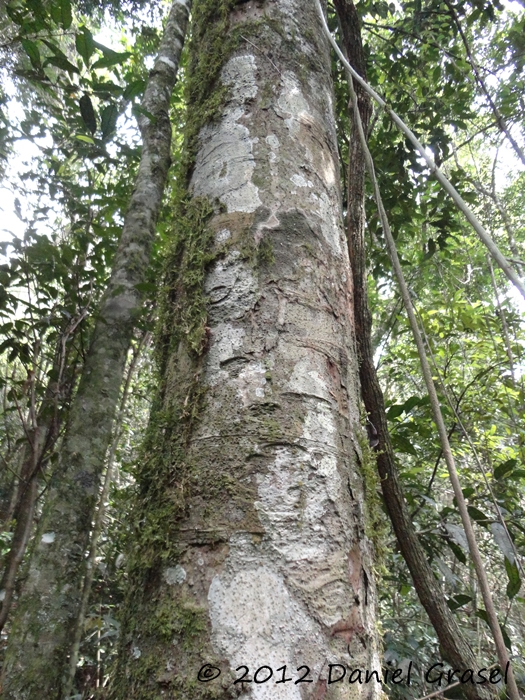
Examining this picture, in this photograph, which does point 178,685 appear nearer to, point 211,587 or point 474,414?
point 211,587

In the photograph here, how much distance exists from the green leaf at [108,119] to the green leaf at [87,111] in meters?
0.04

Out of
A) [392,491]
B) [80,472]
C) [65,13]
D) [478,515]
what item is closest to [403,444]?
[478,515]

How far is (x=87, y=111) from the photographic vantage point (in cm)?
189

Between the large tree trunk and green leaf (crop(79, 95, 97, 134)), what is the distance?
43.1 inches

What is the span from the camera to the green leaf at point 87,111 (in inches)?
73.0

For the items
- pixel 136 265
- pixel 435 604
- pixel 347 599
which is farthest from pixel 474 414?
pixel 347 599

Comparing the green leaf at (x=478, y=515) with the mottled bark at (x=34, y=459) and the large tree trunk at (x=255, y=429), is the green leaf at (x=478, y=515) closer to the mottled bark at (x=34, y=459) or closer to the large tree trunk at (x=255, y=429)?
the large tree trunk at (x=255, y=429)

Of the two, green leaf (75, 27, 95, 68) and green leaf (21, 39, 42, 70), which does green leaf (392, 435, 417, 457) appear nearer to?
green leaf (75, 27, 95, 68)

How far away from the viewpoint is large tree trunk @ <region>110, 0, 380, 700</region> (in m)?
0.54

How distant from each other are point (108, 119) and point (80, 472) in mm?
1486

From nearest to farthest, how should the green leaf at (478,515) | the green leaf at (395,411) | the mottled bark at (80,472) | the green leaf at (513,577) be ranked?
1. the mottled bark at (80,472)
2. the green leaf at (513,577)
3. the green leaf at (478,515)
4. the green leaf at (395,411)

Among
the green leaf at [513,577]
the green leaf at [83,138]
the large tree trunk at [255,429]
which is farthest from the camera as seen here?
the green leaf at [83,138]

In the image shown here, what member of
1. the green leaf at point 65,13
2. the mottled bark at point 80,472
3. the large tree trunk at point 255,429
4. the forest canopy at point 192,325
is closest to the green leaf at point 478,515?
the forest canopy at point 192,325

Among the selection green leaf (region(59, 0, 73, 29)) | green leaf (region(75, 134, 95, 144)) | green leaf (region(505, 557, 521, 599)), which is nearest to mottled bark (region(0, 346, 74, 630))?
green leaf (region(75, 134, 95, 144))
